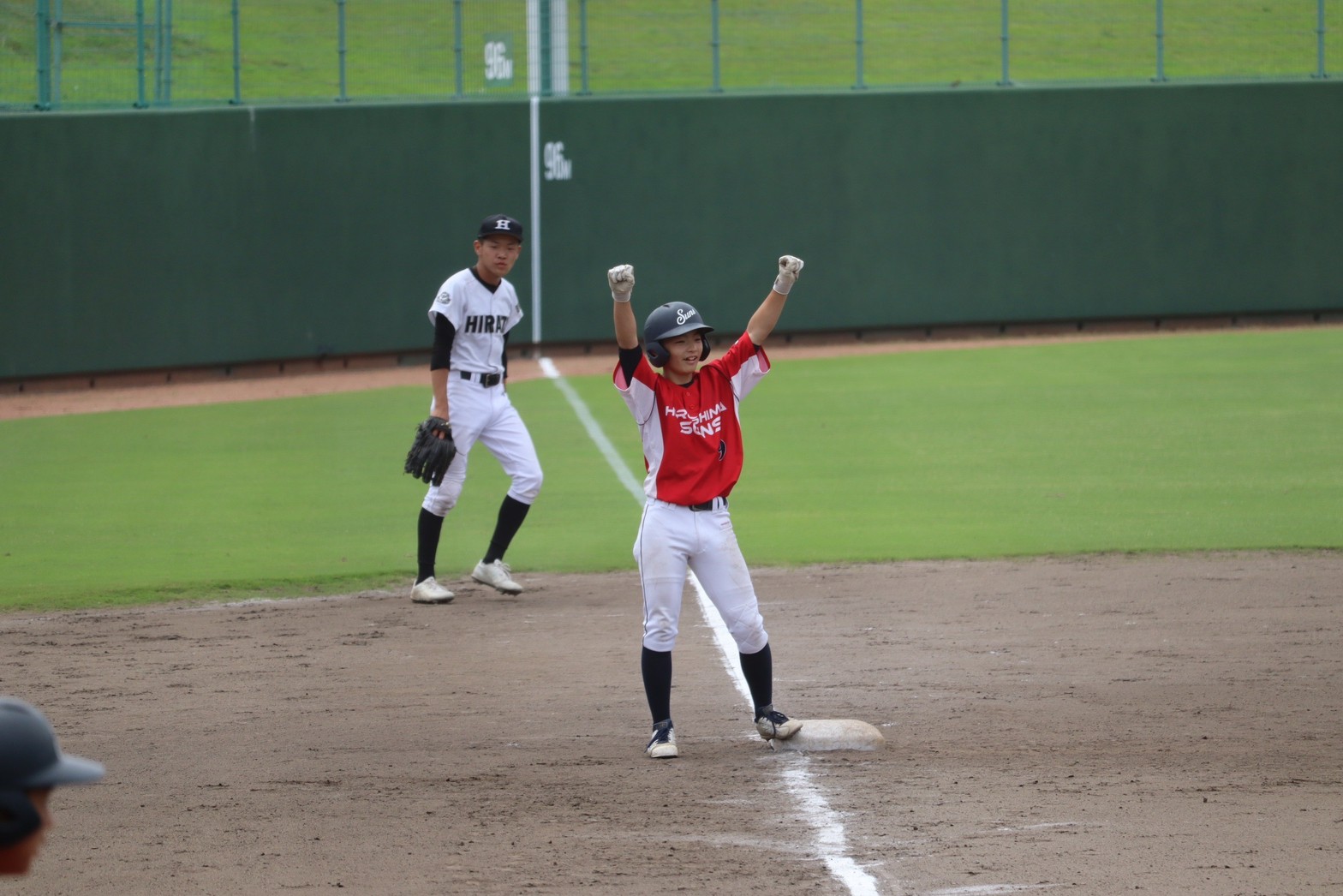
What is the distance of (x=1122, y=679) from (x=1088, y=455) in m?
6.21

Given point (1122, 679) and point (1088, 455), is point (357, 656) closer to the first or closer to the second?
point (1122, 679)

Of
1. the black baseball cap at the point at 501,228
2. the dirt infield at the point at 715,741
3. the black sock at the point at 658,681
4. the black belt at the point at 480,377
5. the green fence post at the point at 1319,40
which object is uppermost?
the green fence post at the point at 1319,40

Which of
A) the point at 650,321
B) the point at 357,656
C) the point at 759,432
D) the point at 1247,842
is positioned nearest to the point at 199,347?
the point at 759,432

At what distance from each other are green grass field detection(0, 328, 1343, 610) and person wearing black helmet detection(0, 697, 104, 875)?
7.20 meters

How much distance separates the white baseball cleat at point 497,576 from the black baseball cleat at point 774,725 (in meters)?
3.22

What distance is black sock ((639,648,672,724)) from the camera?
6012 millimetres

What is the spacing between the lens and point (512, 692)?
701 cm

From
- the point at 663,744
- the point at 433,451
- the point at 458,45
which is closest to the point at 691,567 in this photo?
the point at 663,744

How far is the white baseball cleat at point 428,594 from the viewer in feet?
28.9

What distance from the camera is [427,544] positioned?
8.84 m

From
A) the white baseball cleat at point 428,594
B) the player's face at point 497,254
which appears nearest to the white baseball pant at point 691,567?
the white baseball cleat at point 428,594

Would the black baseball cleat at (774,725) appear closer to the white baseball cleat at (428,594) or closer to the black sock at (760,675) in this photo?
the black sock at (760,675)

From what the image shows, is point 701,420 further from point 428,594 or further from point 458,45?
point 458,45

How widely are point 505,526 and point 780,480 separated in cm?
380
